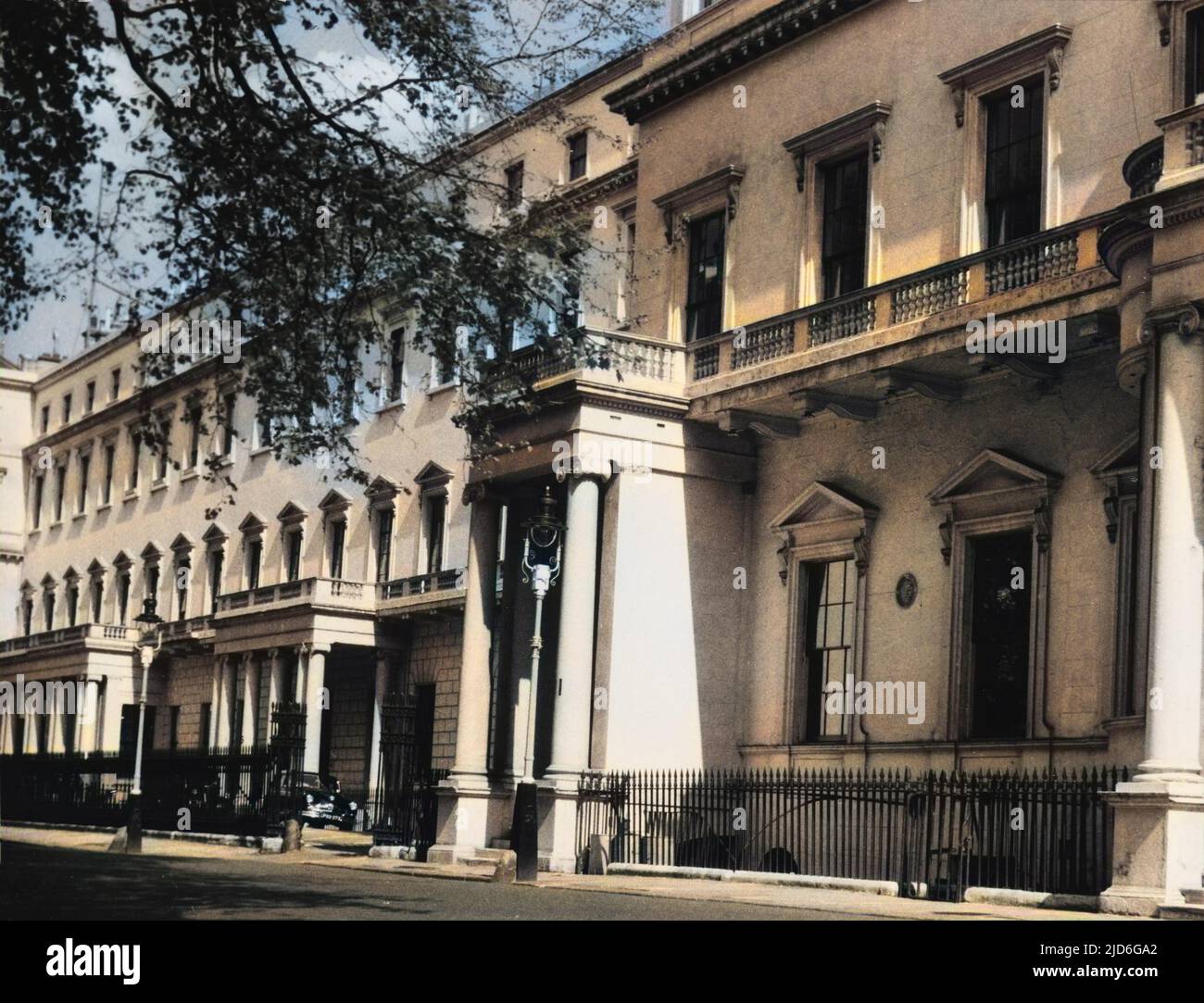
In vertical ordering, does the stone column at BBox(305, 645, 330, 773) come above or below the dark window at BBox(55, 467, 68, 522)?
below

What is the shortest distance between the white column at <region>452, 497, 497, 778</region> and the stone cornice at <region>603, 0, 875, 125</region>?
7386 millimetres

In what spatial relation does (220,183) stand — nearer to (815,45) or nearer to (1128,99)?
(1128,99)

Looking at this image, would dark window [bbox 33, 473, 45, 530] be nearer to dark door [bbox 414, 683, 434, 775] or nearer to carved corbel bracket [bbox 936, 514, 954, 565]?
dark door [bbox 414, 683, 434, 775]

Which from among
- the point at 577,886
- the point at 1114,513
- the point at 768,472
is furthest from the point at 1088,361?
the point at 577,886

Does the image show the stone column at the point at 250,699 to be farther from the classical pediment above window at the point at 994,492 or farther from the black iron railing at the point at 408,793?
the classical pediment above window at the point at 994,492

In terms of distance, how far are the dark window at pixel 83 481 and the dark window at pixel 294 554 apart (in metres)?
20.3

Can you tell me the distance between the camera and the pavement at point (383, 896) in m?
14.9

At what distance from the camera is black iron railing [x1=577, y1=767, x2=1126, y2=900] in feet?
65.5

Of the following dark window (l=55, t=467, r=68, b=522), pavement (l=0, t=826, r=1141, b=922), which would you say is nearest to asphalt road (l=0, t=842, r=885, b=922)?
pavement (l=0, t=826, r=1141, b=922)

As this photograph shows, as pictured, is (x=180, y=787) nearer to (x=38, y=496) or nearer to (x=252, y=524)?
(x=252, y=524)

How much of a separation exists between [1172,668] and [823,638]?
32.3 feet

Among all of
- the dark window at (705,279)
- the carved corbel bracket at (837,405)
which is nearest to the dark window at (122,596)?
the dark window at (705,279)

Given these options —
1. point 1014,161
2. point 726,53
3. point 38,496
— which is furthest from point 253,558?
point 1014,161

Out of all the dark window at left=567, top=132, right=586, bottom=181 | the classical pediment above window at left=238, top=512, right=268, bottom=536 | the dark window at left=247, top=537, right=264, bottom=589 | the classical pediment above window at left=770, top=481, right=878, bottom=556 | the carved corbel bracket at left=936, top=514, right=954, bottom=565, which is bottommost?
the carved corbel bracket at left=936, top=514, right=954, bottom=565
